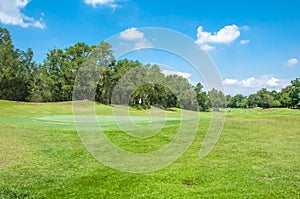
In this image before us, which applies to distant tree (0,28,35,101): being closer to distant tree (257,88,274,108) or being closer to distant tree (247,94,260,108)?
distant tree (257,88,274,108)

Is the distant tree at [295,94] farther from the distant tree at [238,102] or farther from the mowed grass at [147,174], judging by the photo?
the mowed grass at [147,174]

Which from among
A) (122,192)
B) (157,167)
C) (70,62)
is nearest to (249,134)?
(157,167)

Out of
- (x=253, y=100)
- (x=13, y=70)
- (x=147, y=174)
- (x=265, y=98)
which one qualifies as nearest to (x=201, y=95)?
(x=147, y=174)

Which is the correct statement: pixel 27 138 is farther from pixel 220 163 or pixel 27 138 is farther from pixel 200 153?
pixel 220 163

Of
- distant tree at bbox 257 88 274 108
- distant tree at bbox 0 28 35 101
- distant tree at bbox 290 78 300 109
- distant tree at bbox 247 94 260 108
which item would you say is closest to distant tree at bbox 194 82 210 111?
distant tree at bbox 0 28 35 101

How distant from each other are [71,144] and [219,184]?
297 inches

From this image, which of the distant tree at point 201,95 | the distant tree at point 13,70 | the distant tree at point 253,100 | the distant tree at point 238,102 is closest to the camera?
the distant tree at point 201,95

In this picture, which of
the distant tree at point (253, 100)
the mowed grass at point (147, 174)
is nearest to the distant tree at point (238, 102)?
the distant tree at point (253, 100)

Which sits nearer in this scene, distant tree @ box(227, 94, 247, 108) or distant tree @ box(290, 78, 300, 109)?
distant tree @ box(290, 78, 300, 109)

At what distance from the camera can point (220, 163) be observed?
9.72m

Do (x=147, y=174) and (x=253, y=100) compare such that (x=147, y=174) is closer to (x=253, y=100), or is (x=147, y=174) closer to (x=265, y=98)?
(x=265, y=98)

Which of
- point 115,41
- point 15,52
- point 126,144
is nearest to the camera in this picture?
point 115,41

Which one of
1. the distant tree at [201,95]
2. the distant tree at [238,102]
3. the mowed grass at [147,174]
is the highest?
Answer: the distant tree at [238,102]

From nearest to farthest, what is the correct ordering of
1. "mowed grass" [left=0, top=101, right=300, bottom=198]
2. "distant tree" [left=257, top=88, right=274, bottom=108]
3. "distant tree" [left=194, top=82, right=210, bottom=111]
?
1. "mowed grass" [left=0, top=101, right=300, bottom=198]
2. "distant tree" [left=194, top=82, right=210, bottom=111]
3. "distant tree" [left=257, top=88, right=274, bottom=108]
